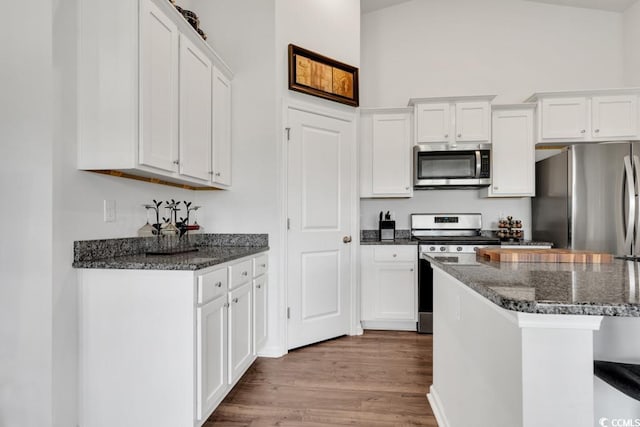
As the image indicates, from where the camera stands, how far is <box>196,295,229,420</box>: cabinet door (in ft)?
5.65

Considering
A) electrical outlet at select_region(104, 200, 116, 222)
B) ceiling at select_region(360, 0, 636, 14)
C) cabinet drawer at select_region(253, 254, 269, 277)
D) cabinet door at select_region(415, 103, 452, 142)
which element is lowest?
cabinet drawer at select_region(253, 254, 269, 277)

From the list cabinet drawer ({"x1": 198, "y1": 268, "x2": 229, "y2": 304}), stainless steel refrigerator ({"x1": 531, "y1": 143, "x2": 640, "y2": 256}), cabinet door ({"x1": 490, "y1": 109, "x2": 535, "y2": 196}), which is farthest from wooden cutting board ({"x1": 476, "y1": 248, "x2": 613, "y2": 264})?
cabinet door ({"x1": 490, "y1": 109, "x2": 535, "y2": 196})

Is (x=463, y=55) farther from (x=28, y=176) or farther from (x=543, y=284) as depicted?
(x=28, y=176)

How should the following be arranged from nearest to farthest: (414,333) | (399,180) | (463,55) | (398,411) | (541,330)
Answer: (541,330), (398,411), (414,333), (399,180), (463,55)

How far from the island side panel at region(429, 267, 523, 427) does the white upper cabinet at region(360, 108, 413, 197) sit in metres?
1.81

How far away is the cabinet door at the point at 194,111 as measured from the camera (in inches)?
86.9

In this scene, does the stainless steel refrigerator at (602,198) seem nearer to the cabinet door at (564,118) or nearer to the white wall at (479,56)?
the cabinet door at (564,118)

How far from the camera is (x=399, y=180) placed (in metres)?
3.74

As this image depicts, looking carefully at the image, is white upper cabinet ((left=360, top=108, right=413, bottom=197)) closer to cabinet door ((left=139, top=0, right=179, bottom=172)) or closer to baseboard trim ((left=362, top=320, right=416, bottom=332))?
baseboard trim ((left=362, top=320, right=416, bottom=332))

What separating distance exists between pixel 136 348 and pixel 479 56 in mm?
4428

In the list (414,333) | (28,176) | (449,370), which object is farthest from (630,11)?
(28,176)

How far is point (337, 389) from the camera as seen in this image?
90.9 inches

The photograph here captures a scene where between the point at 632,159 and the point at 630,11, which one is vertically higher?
the point at 630,11

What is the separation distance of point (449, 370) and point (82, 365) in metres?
1.86
